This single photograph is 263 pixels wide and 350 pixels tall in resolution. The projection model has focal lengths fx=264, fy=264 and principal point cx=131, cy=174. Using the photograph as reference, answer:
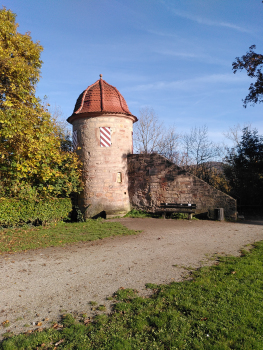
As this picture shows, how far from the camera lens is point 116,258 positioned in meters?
6.36

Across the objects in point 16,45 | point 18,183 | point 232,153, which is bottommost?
point 18,183

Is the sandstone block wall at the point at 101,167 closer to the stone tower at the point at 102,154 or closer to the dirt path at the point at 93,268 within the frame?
the stone tower at the point at 102,154

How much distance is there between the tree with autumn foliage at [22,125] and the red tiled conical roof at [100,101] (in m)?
3.14

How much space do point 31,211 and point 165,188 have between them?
6345 mm

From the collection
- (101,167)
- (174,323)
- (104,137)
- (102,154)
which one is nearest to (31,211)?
(101,167)

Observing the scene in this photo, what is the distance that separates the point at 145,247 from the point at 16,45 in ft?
30.5

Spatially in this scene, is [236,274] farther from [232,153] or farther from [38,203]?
[232,153]

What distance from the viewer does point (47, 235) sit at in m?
9.43

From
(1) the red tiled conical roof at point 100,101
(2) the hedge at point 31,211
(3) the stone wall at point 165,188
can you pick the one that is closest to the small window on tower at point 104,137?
(1) the red tiled conical roof at point 100,101

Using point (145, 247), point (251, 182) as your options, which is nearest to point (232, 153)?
point (251, 182)

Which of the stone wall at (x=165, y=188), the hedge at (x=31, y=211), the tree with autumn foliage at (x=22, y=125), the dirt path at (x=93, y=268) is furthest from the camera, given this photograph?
the stone wall at (x=165, y=188)

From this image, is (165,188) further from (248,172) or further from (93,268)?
(93,268)

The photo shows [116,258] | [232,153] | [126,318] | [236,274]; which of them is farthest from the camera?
[232,153]

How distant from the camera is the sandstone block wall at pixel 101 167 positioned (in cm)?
1356
